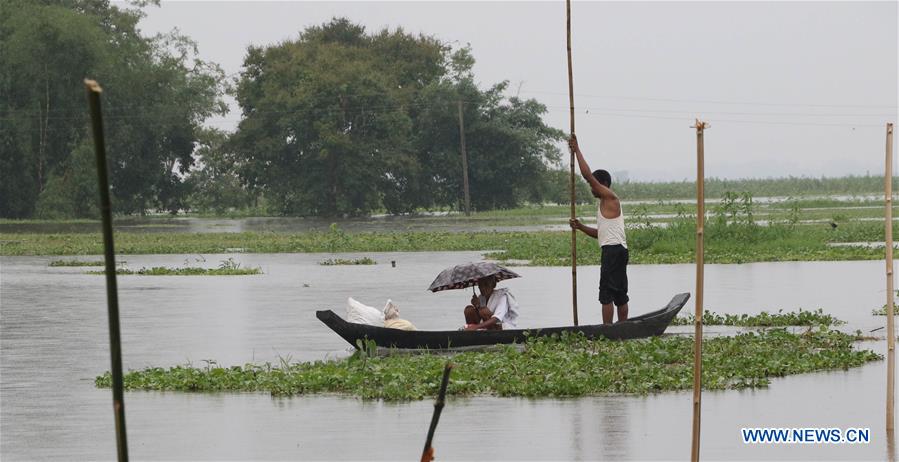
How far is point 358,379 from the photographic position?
12227mm

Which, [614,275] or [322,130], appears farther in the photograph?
[322,130]

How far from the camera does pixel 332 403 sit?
1156 centimetres

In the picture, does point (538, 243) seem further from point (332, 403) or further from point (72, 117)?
point (72, 117)

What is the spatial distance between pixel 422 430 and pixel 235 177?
8071 centimetres

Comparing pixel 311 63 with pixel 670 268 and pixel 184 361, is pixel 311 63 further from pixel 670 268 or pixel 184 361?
pixel 184 361

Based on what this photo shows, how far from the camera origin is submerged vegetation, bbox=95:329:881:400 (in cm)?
1181

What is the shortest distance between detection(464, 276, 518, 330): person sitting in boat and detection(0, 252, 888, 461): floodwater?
1.64 m

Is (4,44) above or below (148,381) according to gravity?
above

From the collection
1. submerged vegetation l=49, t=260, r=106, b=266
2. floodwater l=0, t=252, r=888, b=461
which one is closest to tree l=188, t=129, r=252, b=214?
submerged vegetation l=49, t=260, r=106, b=266

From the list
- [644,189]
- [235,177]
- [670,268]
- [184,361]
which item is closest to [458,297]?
[670,268]

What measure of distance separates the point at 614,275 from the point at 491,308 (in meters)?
1.57

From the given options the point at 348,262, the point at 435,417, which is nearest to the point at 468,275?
the point at 435,417

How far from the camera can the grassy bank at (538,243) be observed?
30.9 meters

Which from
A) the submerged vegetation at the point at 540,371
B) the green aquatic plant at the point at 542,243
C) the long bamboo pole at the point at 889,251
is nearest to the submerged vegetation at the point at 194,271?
the green aquatic plant at the point at 542,243
